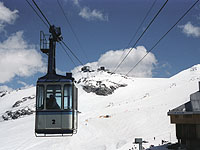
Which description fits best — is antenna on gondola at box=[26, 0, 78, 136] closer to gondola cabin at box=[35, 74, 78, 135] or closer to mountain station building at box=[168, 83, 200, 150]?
gondola cabin at box=[35, 74, 78, 135]

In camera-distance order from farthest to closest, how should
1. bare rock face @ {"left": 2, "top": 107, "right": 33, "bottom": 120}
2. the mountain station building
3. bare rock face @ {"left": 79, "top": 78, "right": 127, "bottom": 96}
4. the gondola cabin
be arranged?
bare rock face @ {"left": 79, "top": 78, "right": 127, "bottom": 96}
bare rock face @ {"left": 2, "top": 107, "right": 33, "bottom": 120}
the mountain station building
the gondola cabin

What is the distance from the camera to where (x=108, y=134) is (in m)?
31.8

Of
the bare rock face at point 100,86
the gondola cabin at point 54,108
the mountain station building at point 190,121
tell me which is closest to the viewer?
the gondola cabin at point 54,108

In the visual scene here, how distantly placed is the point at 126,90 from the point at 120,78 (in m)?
15.9

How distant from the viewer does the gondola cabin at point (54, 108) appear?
11.5 metres

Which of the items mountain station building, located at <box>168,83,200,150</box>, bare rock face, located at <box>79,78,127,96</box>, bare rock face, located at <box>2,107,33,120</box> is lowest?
bare rock face, located at <box>2,107,33,120</box>

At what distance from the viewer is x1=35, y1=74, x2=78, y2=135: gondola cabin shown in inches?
452

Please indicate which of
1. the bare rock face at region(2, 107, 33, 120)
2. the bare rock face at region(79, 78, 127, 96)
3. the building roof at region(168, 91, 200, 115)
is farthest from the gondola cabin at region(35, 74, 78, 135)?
the bare rock face at region(79, 78, 127, 96)

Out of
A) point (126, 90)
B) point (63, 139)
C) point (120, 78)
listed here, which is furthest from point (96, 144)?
point (120, 78)

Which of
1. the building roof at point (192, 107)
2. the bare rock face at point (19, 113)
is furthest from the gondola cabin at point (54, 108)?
the bare rock face at point (19, 113)

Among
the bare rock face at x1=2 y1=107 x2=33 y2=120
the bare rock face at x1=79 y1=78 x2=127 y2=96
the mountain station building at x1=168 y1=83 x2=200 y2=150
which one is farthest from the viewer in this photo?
the bare rock face at x1=79 y1=78 x2=127 y2=96

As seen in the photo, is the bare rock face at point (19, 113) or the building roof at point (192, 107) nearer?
the building roof at point (192, 107)

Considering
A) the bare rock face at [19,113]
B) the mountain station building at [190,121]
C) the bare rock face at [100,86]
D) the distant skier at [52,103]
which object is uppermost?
the bare rock face at [100,86]

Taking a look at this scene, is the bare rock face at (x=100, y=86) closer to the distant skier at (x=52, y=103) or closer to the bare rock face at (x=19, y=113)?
the bare rock face at (x=19, y=113)
